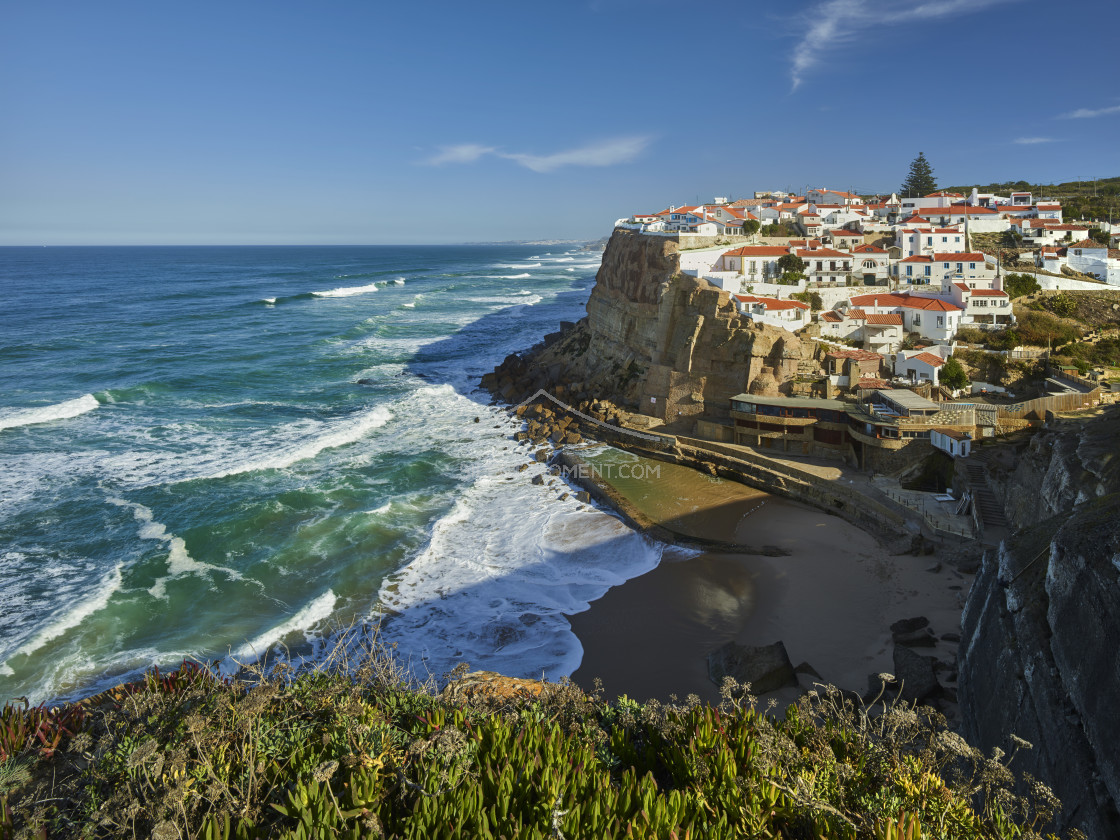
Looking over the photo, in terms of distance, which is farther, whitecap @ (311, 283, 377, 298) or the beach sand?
whitecap @ (311, 283, 377, 298)

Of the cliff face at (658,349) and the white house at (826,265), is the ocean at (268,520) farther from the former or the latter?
the white house at (826,265)

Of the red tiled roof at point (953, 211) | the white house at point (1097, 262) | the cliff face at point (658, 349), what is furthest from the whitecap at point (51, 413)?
the red tiled roof at point (953, 211)

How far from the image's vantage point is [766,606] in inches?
718

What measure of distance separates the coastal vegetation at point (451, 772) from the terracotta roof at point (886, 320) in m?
27.9

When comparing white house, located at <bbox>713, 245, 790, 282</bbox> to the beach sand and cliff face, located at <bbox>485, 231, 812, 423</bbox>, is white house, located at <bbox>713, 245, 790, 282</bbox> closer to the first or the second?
cliff face, located at <bbox>485, 231, 812, 423</bbox>

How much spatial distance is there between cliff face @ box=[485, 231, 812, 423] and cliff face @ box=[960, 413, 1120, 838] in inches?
716

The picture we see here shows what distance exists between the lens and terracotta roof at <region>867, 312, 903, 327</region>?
1240 inches

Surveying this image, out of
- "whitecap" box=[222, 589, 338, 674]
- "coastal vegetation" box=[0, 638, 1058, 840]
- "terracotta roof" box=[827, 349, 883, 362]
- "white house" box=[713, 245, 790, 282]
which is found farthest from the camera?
"white house" box=[713, 245, 790, 282]

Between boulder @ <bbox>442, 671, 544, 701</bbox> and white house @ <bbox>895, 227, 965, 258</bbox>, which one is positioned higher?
white house @ <bbox>895, 227, 965, 258</bbox>

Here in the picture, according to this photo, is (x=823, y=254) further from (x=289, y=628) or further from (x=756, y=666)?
(x=289, y=628)

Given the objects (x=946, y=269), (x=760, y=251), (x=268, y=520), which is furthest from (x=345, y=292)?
(x=946, y=269)

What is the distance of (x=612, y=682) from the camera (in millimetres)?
14992

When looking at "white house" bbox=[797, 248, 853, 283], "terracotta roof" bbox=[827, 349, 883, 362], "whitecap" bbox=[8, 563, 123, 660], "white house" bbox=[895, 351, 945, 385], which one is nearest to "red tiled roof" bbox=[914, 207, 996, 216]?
"white house" bbox=[797, 248, 853, 283]

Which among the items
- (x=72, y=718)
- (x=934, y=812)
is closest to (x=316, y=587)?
(x=72, y=718)
